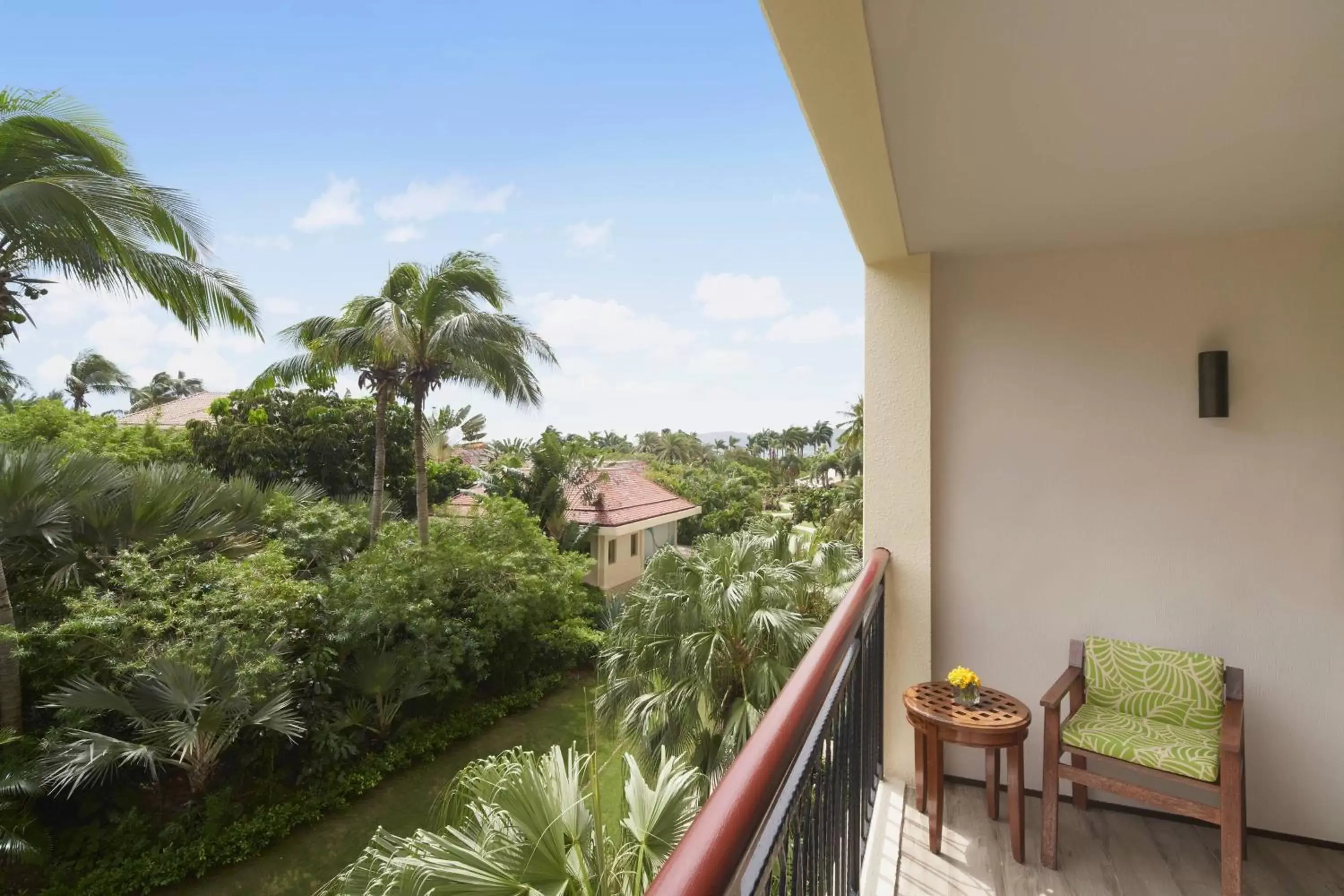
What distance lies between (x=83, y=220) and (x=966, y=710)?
→ 1000 cm

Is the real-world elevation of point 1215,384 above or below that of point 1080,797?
above

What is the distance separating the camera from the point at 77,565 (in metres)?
8.30

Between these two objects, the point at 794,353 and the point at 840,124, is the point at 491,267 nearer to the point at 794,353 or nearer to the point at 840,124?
the point at 840,124

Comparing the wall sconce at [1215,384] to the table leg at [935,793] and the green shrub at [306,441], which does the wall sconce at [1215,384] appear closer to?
the table leg at [935,793]

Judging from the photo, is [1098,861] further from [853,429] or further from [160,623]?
[853,429]

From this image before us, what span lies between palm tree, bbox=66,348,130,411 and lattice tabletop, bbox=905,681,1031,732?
44043 mm

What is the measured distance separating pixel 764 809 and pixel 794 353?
74015 millimetres

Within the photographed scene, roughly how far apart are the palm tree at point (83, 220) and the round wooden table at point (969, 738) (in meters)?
9.85

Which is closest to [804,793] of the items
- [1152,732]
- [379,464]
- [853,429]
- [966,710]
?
[966,710]

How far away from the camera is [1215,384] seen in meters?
2.62

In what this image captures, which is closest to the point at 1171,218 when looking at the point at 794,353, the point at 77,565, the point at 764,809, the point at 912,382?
Answer: the point at 912,382

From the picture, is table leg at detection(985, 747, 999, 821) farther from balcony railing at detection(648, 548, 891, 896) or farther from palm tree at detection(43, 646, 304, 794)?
palm tree at detection(43, 646, 304, 794)

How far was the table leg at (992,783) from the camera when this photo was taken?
2.53 m

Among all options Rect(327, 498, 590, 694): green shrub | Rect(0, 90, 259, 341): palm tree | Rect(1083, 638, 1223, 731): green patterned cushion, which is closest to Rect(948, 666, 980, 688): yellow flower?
Rect(1083, 638, 1223, 731): green patterned cushion
